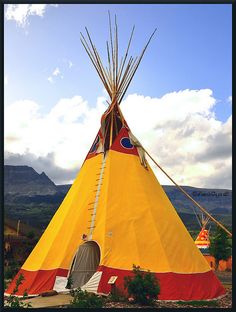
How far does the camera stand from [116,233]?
9344mm

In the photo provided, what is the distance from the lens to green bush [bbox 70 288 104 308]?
800cm

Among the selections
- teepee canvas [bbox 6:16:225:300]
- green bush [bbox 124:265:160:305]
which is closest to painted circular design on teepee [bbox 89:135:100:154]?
teepee canvas [bbox 6:16:225:300]

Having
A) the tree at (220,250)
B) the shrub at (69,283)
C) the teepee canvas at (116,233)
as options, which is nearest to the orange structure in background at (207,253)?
the tree at (220,250)

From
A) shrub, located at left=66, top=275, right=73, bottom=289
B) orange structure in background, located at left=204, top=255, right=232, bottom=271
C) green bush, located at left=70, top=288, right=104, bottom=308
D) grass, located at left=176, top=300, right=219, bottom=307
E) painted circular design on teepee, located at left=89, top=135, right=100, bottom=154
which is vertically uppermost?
painted circular design on teepee, located at left=89, top=135, right=100, bottom=154

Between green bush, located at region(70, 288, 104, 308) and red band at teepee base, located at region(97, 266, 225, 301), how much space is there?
46cm

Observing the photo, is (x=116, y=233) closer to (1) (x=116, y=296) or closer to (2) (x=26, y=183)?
(1) (x=116, y=296)

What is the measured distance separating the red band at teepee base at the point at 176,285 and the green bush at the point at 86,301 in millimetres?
459

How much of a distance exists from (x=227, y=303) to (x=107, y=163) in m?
3.90

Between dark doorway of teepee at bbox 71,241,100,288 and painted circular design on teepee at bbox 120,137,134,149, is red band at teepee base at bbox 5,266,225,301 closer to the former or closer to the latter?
dark doorway of teepee at bbox 71,241,100,288

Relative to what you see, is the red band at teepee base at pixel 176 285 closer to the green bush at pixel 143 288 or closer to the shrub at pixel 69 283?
the green bush at pixel 143 288

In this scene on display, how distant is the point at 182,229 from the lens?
Answer: 1004 cm

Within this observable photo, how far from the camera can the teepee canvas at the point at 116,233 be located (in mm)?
9023
